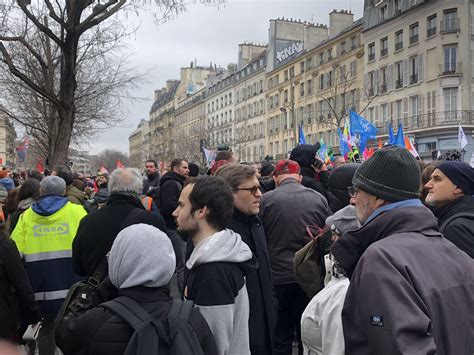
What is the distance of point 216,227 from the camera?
2934 mm

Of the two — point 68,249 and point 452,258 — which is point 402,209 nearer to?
point 452,258

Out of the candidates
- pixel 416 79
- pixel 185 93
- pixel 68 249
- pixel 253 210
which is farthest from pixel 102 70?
pixel 185 93

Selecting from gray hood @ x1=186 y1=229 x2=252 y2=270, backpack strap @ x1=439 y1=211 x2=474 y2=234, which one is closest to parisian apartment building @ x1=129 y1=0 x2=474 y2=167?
backpack strap @ x1=439 y1=211 x2=474 y2=234

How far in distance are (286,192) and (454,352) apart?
3.06 m

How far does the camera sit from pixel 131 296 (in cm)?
221

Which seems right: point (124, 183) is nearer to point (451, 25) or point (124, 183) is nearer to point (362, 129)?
point (362, 129)

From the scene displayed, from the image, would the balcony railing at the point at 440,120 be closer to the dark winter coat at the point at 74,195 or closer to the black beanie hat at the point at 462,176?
the dark winter coat at the point at 74,195

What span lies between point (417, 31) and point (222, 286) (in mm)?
37897

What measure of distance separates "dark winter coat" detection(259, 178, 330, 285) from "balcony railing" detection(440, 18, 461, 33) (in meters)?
33.5

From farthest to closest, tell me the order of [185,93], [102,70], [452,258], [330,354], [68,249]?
1. [185,93]
2. [102,70]
3. [68,249]
4. [330,354]
5. [452,258]

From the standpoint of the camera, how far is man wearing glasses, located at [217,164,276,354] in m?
3.32

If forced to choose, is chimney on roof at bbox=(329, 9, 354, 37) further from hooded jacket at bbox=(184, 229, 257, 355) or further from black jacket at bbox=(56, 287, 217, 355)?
black jacket at bbox=(56, 287, 217, 355)

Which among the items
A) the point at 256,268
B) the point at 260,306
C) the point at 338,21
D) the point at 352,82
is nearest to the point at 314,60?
the point at 338,21

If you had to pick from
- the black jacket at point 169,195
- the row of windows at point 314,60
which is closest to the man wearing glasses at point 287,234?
the black jacket at point 169,195
